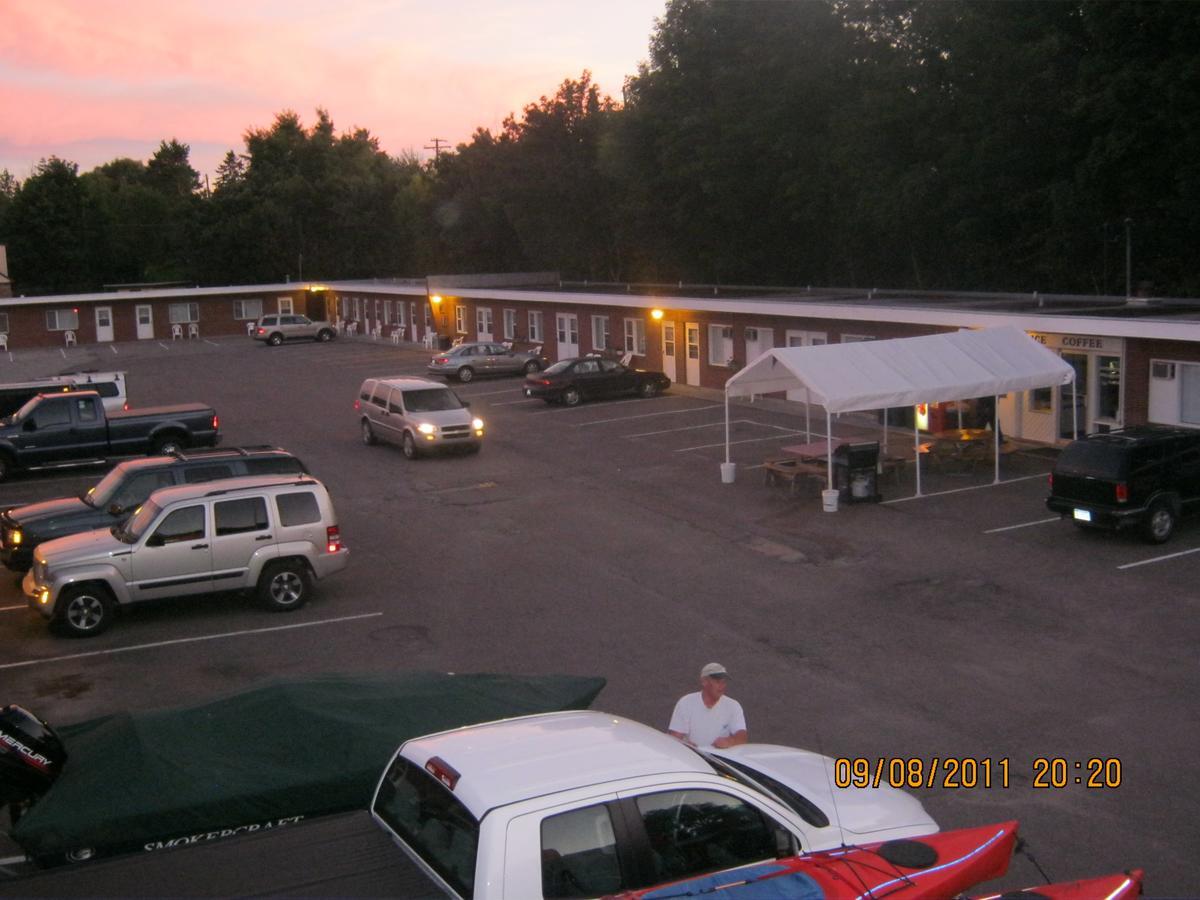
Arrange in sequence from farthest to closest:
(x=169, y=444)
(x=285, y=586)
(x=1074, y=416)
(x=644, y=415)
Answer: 1. (x=644, y=415)
2. (x=169, y=444)
3. (x=1074, y=416)
4. (x=285, y=586)

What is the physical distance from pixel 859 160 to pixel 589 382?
53.4 feet

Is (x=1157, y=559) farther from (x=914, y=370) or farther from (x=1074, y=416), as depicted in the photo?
(x=1074, y=416)

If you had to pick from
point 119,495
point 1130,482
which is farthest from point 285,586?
point 1130,482

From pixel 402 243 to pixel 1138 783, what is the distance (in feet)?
283

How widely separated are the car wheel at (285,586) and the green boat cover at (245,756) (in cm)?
696

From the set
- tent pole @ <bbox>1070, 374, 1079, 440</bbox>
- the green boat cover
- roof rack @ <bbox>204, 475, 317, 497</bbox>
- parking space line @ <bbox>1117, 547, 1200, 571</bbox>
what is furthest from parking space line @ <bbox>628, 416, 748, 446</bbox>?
the green boat cover

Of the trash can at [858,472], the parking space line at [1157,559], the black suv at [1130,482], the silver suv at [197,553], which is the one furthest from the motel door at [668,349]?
the silver suv at [197,553]

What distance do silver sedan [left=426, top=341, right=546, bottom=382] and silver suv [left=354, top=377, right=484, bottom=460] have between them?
13.0 m

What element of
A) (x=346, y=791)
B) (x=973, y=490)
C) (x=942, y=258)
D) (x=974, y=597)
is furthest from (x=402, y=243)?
(x=346, y=791)

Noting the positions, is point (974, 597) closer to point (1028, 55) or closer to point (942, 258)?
point (1028, 55)

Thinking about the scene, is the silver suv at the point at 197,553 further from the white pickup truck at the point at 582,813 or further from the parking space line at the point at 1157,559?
the parking space line at the point at 1157,559

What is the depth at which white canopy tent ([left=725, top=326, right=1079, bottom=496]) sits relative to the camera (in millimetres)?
20203

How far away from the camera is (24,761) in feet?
24.8

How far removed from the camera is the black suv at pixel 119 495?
17.2m
